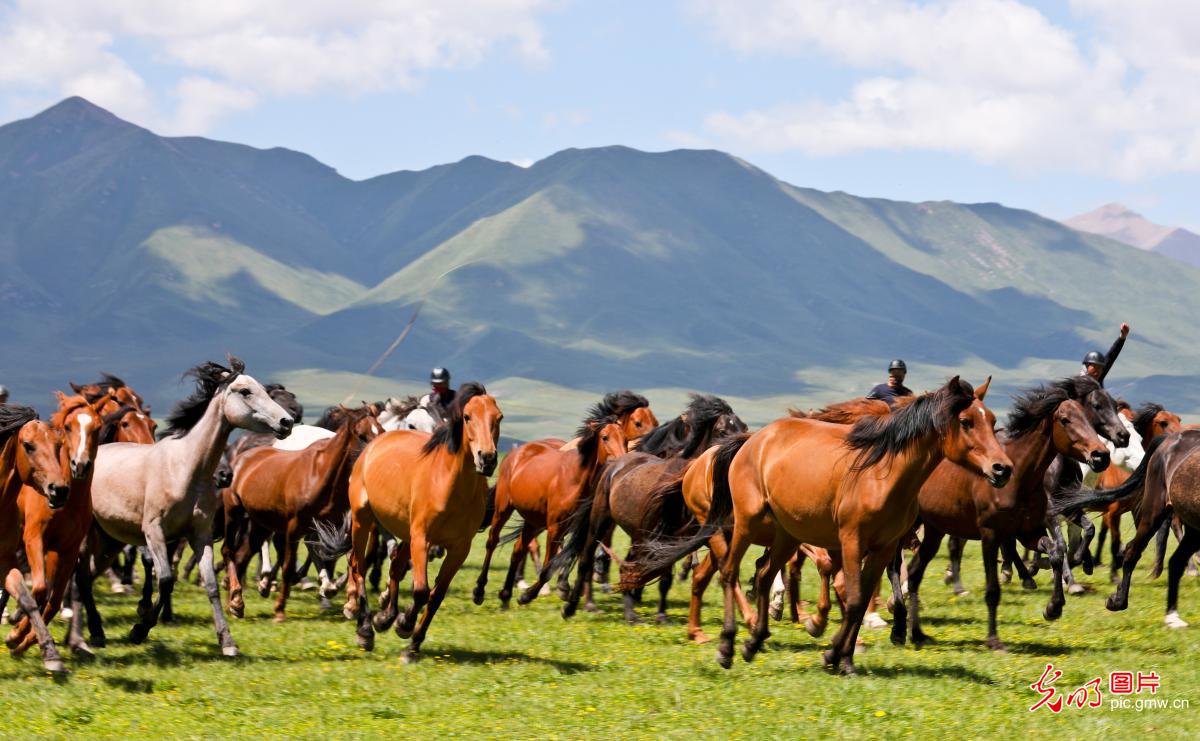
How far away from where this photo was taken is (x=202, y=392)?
586 inches

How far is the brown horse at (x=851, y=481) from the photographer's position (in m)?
12.3

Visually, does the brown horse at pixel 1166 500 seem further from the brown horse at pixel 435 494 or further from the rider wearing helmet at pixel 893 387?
the brown horse at pixel 435 494

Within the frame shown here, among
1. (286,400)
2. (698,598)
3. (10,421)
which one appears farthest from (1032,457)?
(10,421)

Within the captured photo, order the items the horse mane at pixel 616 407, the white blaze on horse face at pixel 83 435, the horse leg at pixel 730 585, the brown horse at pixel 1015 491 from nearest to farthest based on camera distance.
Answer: the white blaze on horse face at pixel 83 435
the horse leg at pixel 730 585
the brown horse at pixel 1015 491
the horse mane at pixel 616 407

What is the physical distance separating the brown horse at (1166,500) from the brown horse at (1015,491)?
53.8 inches

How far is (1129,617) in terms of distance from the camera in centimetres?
1628

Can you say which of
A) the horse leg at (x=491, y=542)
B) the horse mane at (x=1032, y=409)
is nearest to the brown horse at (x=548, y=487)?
the horse leg at (x=491, y=542)

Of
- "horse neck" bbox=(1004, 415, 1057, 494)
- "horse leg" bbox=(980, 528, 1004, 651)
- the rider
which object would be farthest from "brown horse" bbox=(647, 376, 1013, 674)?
the rider

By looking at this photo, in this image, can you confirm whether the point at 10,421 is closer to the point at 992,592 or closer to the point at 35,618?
the point at 35,618

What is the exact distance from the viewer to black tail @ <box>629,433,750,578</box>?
47.6ft

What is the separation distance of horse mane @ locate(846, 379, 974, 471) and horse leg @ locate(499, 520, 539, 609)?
734cm

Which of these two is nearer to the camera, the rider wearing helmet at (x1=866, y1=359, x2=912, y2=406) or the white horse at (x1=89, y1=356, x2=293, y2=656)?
the white horse at (x1=89, y1=356, x2=293, y2=656)

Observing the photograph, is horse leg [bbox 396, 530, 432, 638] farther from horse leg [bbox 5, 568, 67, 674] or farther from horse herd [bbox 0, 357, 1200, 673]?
horse leg [bbox 5, 568, 67, 674]

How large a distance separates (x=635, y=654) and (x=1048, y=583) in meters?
8.76
